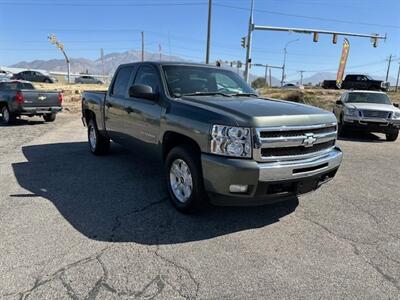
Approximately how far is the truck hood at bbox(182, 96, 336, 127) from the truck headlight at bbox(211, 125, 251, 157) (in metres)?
0.11

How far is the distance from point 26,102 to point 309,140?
41.2 feet

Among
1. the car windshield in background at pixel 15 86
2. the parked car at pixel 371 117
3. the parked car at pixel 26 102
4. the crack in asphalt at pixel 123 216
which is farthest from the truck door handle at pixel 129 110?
the car windshield in background at pixel 15 86

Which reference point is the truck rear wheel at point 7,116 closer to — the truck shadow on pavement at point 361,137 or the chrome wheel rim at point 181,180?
the chrome wheel rim at point 181,180

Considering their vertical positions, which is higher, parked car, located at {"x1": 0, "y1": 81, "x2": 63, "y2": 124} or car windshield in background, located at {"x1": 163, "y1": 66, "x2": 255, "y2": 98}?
car windshield in background, located at {"x1": 163, "y1": 66, "x2": 255, "y2": 98}

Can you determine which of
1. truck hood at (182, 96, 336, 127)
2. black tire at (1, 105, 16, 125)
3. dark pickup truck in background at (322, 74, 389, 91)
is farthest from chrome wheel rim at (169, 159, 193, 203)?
dark pickup truck in background at (322, 74, 389, 91)

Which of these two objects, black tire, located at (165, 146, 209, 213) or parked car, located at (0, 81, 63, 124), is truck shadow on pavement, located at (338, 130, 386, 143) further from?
parked car, located at (0, 81, 63, 124)

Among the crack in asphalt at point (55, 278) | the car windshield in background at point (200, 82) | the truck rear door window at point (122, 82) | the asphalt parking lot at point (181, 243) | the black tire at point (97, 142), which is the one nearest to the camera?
the crack in asphalt at point (55, 278)

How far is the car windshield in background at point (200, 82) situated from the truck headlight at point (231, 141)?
134 centimetres

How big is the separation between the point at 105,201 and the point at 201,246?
1894mm

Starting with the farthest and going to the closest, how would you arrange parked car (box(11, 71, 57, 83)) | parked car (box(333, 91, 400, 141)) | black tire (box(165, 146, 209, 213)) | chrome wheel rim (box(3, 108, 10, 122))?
1. parked car (box(11, 71, 57, 83))
2. chrome wheel rim (box(3, 108, 10, 122))
3. parked car (box(333, 91, 400, 141))
4. black tire (box(165, 146, 209, 213))

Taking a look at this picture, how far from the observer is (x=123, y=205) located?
16.4ft

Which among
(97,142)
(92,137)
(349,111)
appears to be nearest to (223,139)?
(97,142)

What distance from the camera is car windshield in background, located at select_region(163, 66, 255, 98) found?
Result: 17.2ft

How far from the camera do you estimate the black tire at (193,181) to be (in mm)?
4223
